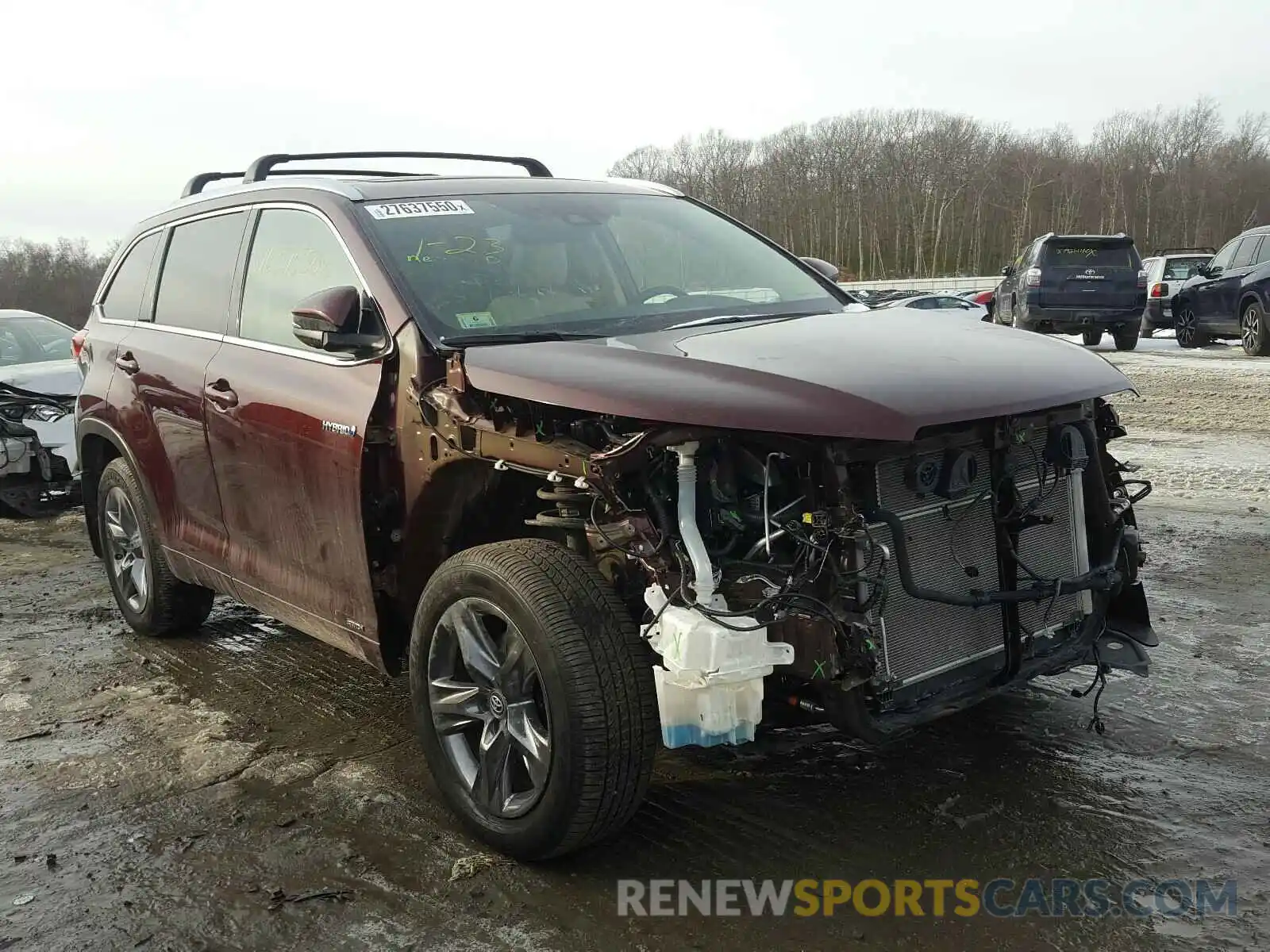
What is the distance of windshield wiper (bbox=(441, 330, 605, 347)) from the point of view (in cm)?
350

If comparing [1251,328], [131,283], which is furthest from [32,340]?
[1251,328]

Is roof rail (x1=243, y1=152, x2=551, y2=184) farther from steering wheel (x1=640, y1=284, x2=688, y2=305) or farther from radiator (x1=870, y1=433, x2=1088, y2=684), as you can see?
radiator (x1=870, y1=433, x2=1088, y2=684)

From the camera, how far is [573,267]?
4.02m

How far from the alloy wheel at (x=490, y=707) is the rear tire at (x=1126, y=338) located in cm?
1771

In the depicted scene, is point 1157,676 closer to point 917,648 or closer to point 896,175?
point 917,648

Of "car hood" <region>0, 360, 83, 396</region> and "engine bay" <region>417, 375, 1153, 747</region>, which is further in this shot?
"car hood" <region>0, 360, 83, 396</region>

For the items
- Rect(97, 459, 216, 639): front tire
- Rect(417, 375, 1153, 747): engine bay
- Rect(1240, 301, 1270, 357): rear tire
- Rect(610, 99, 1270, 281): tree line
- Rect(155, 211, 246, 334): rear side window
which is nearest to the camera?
Rect(417, 375, 1153, 747): engine bay

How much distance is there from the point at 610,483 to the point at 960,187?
87.7 m

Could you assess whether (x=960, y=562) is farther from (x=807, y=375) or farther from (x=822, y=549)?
(x=807, y=375)

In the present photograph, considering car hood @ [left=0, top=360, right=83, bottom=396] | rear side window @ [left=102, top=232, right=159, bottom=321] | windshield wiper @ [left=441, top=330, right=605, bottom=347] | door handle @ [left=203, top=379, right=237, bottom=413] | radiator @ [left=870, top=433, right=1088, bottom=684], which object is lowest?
radiator @ [left=870, top=433, right=1088, bottom=684]

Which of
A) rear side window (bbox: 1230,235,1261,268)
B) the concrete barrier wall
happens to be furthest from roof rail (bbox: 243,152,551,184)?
the concrete barrier wall

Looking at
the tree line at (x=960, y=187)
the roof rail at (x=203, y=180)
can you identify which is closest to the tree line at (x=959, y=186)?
the tree line at (x=960, y=187)

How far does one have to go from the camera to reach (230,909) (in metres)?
2.97

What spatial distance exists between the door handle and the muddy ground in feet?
3.97
